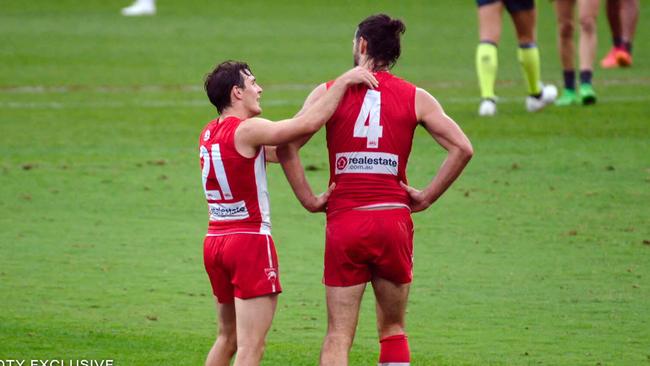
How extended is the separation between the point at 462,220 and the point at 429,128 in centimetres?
502

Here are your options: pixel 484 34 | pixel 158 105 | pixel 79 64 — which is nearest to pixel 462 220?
pixel 484 34

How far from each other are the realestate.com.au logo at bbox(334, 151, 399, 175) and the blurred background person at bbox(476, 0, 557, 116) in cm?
919

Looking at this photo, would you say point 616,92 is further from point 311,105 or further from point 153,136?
point 311,105

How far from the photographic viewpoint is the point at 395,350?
21.4 ft

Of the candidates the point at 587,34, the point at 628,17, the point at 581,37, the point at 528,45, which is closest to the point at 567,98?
the point at 581,37

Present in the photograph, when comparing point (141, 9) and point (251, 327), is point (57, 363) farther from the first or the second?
point (141, 9)

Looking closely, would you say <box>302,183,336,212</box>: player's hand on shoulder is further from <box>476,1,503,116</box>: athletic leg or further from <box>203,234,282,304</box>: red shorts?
<box>476,1,503,116</box>: athletic leg

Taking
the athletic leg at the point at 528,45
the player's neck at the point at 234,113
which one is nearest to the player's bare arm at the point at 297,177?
the player's neck at the point at 234,113

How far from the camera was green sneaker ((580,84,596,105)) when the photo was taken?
16.7 metres

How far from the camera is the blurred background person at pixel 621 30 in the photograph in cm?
2061

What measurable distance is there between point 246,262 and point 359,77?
3.13 feet

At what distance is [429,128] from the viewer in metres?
6.45

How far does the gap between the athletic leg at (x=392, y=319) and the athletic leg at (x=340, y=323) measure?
0.13 m

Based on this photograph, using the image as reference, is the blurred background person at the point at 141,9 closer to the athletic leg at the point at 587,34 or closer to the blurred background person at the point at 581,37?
the blurred background person at the point at 581,37
